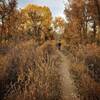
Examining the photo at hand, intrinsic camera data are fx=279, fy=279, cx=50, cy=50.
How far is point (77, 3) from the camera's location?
79.9ft

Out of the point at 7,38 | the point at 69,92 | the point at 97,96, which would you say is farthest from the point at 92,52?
the point at 7,38

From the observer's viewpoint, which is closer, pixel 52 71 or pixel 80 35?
pixel 52 71

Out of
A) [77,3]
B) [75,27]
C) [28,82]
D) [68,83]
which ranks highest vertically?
[77,3]

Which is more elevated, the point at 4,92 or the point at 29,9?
the point at 29,9

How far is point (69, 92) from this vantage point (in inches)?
358

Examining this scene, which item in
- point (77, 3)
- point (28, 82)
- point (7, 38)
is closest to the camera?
point (28, 82)

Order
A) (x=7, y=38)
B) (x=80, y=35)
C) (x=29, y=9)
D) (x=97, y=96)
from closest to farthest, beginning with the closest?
(x=97, y=96) → (x=80, y=35) → (x=7, y=38) → (x=29, y=9)

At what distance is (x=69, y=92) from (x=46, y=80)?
1976 mm

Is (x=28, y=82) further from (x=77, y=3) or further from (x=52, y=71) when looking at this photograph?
(x=77, y=3)

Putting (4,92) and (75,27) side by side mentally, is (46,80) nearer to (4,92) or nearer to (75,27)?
(4,92)

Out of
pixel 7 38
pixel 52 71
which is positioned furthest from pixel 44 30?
pixel 52 71

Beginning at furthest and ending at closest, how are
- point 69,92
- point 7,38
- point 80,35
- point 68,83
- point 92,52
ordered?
point 7,38, point 80,35, point 92,52, point 68,83, point 69,92

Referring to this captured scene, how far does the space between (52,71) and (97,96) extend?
145cm

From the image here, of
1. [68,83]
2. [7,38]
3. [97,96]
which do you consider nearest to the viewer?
[97,96]
